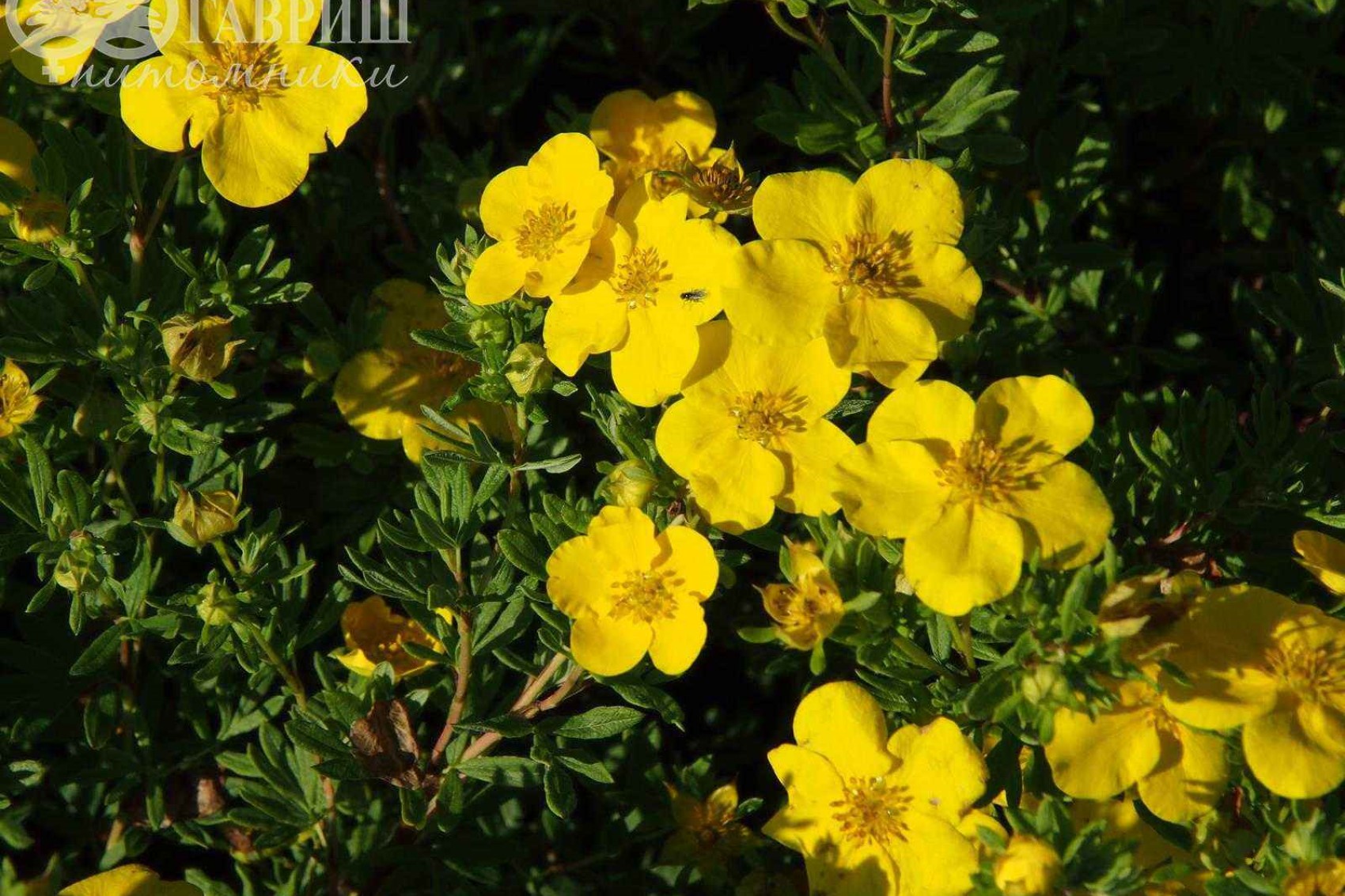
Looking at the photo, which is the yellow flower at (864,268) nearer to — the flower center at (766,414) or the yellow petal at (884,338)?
the yellow petal at (884,338)

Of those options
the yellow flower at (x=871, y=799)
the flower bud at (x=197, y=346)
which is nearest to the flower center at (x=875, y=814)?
the yellow flower at (x=871, y=799)

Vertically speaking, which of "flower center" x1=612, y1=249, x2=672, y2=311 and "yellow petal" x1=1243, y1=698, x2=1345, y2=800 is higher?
"flower center" x1=612, y1=249, x2=672, y2=311

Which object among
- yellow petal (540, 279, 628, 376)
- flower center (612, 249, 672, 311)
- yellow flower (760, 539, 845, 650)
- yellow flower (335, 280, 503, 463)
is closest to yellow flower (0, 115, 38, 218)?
yellow flower (335, 280, 503, 463)

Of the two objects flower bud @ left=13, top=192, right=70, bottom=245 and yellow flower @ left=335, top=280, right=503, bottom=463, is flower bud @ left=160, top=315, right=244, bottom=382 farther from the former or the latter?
yellow flower @ left=335, top=280, right=503, bottom=463

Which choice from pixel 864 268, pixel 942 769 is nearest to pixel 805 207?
pixel 864 268

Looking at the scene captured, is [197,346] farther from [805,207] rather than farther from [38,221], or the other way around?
[805,207]

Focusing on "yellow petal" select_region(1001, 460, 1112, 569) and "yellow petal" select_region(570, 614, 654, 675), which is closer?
"yellow petal" select_region(1001, 460, 1112, 569)

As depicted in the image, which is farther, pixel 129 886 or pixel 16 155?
pixel 16 155
